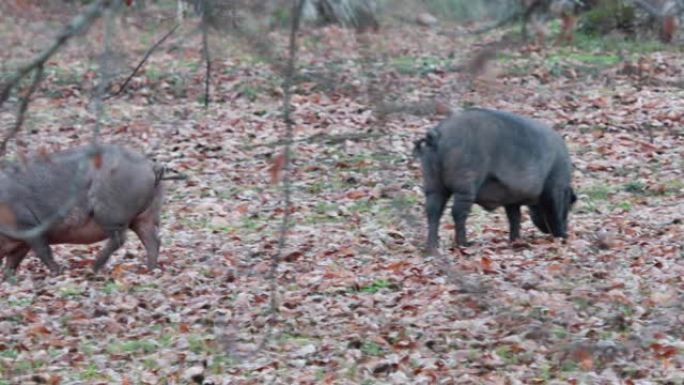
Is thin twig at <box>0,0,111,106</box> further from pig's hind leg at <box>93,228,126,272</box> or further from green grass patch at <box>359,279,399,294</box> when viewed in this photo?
pig's hind leg at <box>93,228,126,272</box>

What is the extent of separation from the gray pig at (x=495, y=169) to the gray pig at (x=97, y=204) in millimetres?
2053

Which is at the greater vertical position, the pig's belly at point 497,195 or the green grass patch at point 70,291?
the pig's belly at point 497,195

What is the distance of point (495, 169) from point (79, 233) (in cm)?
315

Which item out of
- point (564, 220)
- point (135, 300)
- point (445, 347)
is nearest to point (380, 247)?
point (564, 220)

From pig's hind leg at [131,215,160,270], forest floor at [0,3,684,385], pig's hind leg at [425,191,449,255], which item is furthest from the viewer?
pig's hind leg at [425,191,449,255]

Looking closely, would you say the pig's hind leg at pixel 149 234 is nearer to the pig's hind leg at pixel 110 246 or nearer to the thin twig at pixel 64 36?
the pig's hind leg at pixel 110 246

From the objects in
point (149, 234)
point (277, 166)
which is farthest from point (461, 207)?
point (277, 166)

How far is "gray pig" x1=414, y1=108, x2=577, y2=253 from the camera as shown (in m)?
10.8

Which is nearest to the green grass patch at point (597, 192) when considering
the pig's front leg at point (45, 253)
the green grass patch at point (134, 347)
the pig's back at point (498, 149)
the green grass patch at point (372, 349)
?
the pig's back at point (498, 149)

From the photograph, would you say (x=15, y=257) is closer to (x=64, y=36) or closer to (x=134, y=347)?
(x=134, y=347)

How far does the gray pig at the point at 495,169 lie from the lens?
1077 centimetres

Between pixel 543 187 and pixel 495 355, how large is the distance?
3.96 meters

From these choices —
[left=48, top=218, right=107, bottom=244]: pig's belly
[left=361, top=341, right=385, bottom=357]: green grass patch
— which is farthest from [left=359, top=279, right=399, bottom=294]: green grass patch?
[left=48, top=218, right=107, bottom=244]: pig's belly

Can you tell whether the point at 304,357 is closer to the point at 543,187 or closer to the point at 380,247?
the point at 380,247
